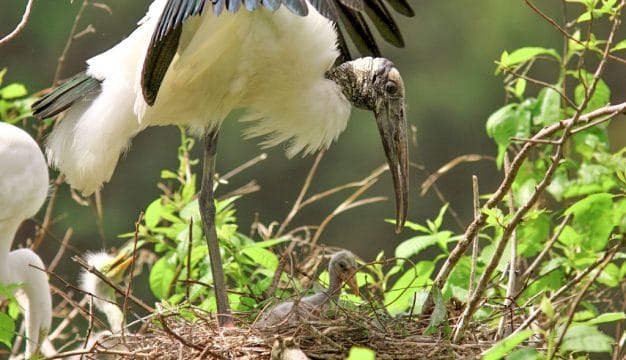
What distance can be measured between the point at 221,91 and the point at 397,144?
1.56 feet

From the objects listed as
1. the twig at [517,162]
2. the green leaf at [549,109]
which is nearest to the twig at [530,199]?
the twig at [517,162]

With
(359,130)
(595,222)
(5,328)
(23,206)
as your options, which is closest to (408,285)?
(595,222)

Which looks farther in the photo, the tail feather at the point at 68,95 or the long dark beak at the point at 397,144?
the tail feather at the point at 68,95

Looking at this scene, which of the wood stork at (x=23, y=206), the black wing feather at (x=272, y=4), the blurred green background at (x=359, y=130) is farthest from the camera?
the blurred green background at (x=359, y=130)

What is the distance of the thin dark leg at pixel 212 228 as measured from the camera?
3.03 metres

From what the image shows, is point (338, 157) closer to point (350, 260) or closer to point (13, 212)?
point (13, 212)

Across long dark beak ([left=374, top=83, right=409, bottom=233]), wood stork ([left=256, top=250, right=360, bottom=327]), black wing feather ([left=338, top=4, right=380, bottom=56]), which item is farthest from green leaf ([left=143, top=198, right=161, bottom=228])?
black wing feather ([left=338, top=4, right=380, bottom=56])

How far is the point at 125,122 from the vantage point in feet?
10.6

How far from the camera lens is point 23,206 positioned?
384cm

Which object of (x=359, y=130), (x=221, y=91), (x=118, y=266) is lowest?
(x=359, y=130)

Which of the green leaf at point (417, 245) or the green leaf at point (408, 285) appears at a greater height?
the green leaf at point (417, 245)

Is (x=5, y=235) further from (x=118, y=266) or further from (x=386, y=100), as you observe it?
(x=386, y=100)

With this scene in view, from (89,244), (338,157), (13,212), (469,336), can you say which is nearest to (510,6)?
(338,157)

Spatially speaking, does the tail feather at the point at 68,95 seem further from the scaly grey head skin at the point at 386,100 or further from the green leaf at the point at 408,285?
the green leaf at the point at 408,285
